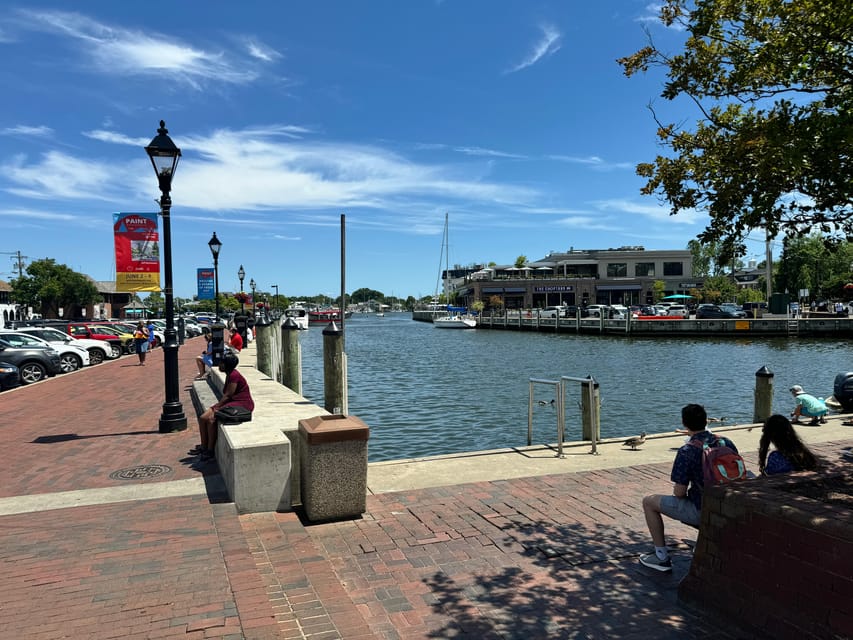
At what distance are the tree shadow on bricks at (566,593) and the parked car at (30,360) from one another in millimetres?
19457

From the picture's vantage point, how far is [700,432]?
17.0 ft

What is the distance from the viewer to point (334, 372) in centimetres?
894

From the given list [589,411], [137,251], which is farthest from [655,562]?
[137,251]

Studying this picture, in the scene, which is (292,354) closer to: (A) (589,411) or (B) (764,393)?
(A) (589,411)

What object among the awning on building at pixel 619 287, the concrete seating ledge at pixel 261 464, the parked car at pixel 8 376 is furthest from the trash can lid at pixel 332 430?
the awning on building at pixel 619 287

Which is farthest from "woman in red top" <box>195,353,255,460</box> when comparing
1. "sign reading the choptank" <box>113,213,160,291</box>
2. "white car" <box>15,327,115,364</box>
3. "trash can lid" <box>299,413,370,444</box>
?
"white car" <box>15,327,115,364</box>

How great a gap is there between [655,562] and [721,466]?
3.79 ft

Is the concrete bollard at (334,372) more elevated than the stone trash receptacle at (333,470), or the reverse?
the concrete bollard at (334,372)

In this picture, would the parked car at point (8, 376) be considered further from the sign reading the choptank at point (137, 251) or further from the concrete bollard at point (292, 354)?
the concrete bollard at point (292, 354)

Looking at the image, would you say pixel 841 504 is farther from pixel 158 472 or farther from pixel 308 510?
pixel 158 472

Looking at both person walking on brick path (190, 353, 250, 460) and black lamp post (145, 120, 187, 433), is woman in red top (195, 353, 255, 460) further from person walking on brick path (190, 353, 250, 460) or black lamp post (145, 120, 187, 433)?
black lamp post (145, 120, 187, 433)

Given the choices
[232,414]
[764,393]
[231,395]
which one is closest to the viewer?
[232,414]

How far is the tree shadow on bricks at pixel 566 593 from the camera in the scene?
430 centimetres

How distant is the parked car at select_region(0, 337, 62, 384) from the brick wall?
21.3 meters
